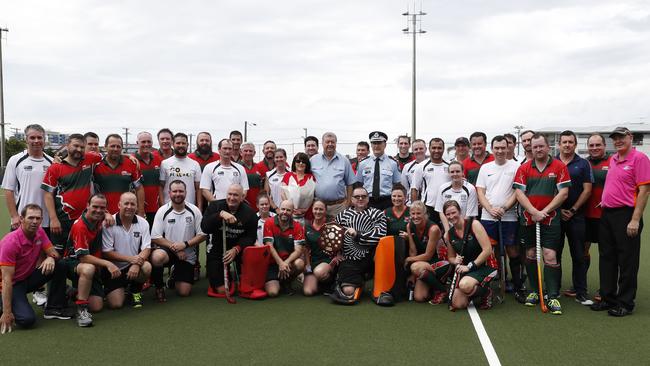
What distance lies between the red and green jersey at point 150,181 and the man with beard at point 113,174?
508mm

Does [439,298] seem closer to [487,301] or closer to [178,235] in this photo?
[487,301]

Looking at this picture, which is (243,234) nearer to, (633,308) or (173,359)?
(173,359)

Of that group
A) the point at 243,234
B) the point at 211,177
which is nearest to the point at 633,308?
the point at 243,234

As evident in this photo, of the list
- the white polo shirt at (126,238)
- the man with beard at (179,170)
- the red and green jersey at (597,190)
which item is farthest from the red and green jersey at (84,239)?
the red and green jersey at (597,190)

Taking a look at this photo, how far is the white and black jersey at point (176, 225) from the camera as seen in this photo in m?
6.02

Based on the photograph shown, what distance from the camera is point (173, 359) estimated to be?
13.2 feet

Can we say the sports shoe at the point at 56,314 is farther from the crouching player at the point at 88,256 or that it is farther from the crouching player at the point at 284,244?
the crouching player at the point at 284,244

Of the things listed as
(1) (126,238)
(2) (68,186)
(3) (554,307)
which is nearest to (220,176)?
(1) (126,238)

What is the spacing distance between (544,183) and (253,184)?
12.1 feet

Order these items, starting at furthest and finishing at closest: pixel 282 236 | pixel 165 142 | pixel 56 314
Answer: pixel 165 142 < pixel 282 236 < pixel 56 314

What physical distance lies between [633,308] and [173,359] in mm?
4355

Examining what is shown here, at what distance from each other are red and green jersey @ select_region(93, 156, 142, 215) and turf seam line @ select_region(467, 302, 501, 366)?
3.95 meters

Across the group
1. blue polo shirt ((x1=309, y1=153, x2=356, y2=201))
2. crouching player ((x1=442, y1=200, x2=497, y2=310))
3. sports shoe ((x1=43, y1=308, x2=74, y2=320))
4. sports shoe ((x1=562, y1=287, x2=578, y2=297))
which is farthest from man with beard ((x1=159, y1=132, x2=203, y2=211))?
sports shoe ((x1=562, y1=287, x2=578, y2=297))

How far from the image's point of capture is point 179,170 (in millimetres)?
6656
